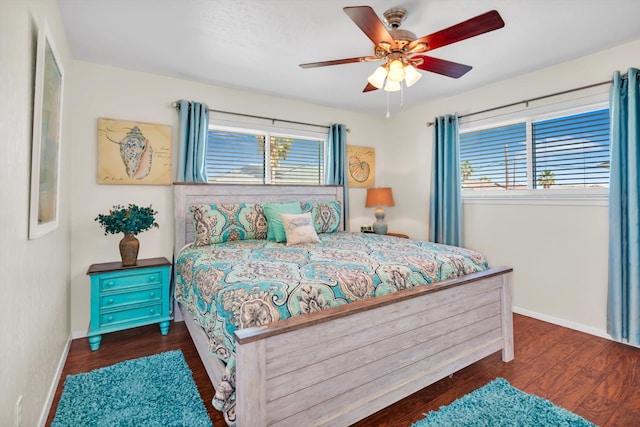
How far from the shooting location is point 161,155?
10.3ft

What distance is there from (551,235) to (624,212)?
1.96ft

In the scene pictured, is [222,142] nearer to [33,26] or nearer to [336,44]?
[336,44]

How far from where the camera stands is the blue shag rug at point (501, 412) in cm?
165

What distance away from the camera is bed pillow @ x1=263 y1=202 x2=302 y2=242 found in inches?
116

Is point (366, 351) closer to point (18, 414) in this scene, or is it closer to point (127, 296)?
point (18, 414)

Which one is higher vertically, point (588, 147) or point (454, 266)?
point (588, 147)

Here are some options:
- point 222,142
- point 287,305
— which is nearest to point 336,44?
point 222,142

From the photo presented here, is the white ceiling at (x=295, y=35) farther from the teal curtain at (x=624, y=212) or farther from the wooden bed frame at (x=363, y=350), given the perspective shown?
the wooden bed frame at (x=363, y=350)

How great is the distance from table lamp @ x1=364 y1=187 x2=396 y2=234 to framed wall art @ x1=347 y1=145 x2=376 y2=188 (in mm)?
285

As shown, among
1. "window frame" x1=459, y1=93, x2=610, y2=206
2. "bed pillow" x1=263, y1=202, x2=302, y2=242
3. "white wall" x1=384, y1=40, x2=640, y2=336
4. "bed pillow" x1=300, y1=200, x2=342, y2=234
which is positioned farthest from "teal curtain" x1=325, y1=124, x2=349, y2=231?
"window frame" x1=459, y1=93, x2=610, y2=206

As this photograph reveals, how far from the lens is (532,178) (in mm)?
3230

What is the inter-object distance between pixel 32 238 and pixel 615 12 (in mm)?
3573

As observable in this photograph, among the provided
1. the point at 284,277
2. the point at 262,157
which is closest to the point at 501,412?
the point at 284,277

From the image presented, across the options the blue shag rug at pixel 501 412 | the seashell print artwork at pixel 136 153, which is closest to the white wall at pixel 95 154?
the seashell print artwork at pixel 136 153
